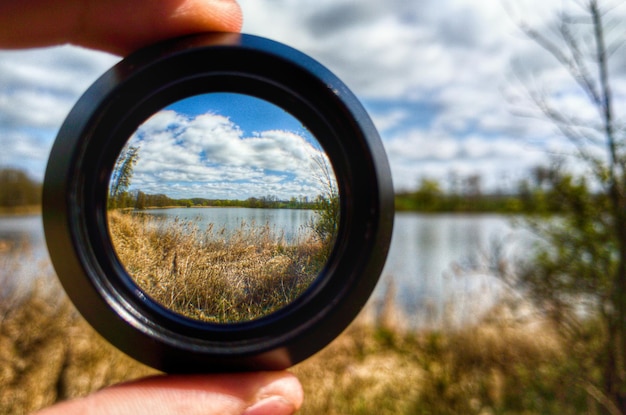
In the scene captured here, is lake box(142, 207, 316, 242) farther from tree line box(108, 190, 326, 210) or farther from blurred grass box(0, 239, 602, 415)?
blurred grass box(0, 239, 602, 415)

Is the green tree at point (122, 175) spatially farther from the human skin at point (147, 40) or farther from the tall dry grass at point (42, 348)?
the tall dry grass at point (42, 348)

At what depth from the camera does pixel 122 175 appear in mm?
1142

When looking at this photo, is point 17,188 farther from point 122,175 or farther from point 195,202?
point 195,202

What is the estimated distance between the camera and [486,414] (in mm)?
4410

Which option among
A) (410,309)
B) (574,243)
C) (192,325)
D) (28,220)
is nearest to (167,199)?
(192,325)

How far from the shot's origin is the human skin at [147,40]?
114 cm

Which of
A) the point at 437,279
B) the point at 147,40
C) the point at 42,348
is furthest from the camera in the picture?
the point at 437,279

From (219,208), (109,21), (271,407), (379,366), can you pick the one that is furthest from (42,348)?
(219,208)

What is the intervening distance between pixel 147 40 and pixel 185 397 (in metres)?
1.00

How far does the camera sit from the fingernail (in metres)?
1.17

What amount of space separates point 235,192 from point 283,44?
378 millimetres

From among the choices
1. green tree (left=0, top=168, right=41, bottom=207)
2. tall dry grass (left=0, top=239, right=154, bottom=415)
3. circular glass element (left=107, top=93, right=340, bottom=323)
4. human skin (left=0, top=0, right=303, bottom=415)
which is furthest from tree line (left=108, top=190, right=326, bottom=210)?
green tree (left=0, top=168, right=41, bottom=207)

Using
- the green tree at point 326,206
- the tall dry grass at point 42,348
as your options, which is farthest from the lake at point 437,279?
the green tree at point 326,206

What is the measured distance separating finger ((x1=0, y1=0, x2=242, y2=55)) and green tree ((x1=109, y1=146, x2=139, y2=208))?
1.26 feet
